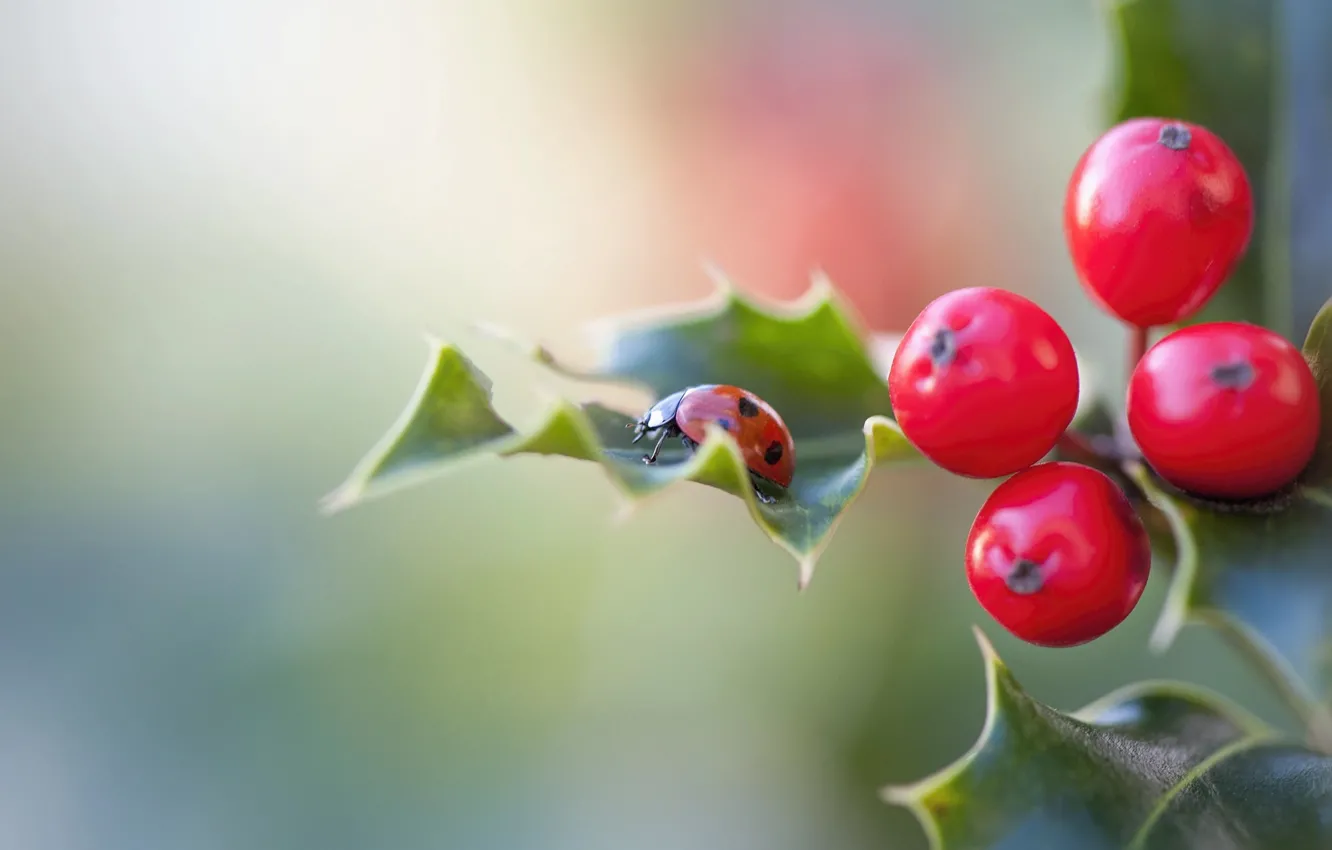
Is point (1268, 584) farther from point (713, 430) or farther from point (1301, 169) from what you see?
point (1301, 169)

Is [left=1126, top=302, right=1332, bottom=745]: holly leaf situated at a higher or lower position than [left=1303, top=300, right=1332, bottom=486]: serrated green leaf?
lower

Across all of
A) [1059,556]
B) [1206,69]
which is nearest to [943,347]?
[1059,556]

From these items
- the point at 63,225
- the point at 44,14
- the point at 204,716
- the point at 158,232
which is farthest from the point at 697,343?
the point at 44,14

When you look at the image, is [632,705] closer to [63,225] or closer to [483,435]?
[483,435]

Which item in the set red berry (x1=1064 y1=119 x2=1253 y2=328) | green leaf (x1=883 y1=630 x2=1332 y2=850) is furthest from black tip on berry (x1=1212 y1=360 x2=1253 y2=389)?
green leaf (x1=883 y1=630 x2=1332 y2=850)

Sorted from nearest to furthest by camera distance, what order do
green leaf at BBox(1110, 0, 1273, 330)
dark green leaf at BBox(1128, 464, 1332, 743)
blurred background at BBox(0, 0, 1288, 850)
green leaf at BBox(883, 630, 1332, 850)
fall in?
dark green leaf at BBox(1128, 464, 1332, 743), green leaf at BBox(883, 630, 1332, 850), green leaf at BBox(1110, 0, 1273, 330), blurred background at BBox(0, 0, 1288, 850)

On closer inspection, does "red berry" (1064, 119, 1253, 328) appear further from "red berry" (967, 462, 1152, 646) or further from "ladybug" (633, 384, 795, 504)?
"ladybug" (633, 384, 795, 504)
